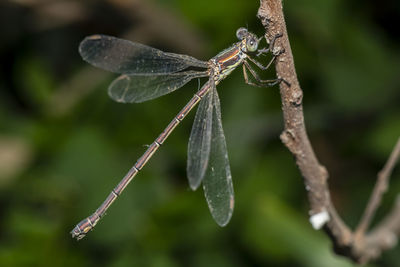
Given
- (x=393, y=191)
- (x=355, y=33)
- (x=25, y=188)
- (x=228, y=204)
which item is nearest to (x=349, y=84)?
(x=355, y=33)

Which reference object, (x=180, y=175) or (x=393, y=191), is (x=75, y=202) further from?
(x=393, y=191)

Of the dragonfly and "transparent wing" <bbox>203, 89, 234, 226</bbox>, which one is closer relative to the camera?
"transparent wing" <bbox>203, 89, 234, 226</bbox>

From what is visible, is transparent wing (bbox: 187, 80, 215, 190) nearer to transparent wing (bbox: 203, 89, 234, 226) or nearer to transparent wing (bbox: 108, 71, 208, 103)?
transparent wing (bbox: 203, 89, 234, 226)

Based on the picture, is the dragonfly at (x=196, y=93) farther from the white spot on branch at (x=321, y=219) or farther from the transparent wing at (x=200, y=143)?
the white spot on branch at (x=321, y=219)

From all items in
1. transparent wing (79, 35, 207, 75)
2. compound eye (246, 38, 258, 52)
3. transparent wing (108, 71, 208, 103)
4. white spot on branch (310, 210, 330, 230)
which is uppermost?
transparent wing (79, 35, 207, 75)

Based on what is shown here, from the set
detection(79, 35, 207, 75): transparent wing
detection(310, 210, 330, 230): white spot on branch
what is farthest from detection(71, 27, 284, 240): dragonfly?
detection(310, 210, 330, 230): white spot on branch

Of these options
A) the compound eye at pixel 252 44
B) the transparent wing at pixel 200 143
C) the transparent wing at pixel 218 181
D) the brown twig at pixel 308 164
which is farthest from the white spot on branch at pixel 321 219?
the compound eye at pixel 252 44
